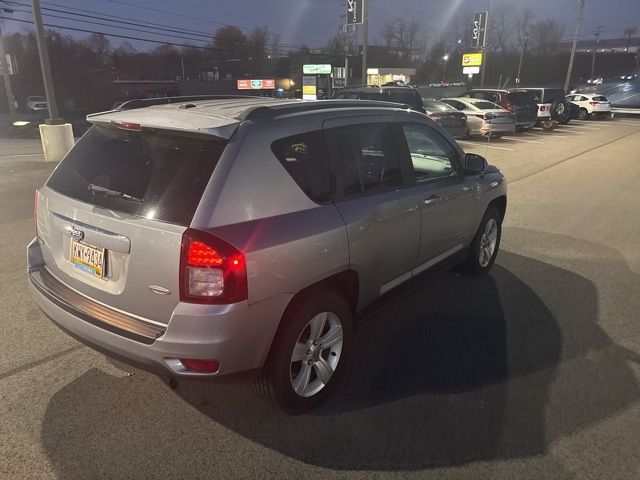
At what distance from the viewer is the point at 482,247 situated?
4.81 metres

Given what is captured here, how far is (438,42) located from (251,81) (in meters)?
58.8

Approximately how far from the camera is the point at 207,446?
2578mm

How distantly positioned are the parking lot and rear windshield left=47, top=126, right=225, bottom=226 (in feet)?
3.12

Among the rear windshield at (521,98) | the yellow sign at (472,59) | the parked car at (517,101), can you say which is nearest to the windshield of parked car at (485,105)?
the parked car at (517,101)

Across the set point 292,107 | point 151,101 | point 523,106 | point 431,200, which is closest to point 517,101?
point 523,106

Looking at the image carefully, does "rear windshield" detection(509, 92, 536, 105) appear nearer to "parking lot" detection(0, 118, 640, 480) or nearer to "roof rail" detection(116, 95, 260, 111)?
"parking lot" detection(0, 118, 640, 480)

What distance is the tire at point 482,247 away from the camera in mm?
4633

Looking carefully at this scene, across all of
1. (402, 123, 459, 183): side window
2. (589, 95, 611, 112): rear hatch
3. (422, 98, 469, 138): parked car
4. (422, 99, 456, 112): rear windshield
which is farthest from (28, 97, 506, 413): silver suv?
(589, 95, 611, 112): rear hatch

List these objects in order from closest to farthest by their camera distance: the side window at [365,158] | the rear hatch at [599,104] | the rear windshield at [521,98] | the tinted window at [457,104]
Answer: the side window at [365,158], the tinted window at [457,104], the rear windshield at [521,98], the rear hatch at [599,104]

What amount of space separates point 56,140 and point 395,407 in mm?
12094

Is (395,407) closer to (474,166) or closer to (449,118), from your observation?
(474,166)

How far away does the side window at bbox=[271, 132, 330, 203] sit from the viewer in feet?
8.59

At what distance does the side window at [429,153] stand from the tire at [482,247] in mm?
800

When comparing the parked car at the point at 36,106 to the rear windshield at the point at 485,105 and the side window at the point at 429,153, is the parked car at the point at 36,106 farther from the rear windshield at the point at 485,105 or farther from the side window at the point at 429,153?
the side window at the point at 429,153
